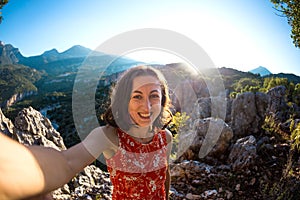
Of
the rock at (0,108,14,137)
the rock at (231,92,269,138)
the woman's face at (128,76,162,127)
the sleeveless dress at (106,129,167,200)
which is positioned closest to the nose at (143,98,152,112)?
the woman's face at (128,76,162,127)

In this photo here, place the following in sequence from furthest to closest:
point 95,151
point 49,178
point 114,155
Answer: point 114,155
point 95,151
point 49,178

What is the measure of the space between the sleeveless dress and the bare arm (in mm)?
1046

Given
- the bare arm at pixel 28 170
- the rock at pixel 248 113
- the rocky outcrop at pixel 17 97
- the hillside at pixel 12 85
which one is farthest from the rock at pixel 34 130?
the hillside at pixel 12 85

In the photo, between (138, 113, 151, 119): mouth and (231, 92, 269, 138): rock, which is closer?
(138, 113, 151, 119): mouth

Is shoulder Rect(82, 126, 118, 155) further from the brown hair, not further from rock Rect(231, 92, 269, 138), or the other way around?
rock Rect(231, 92, 269, 138)

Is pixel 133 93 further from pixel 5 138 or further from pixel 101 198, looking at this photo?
pixel 101 198

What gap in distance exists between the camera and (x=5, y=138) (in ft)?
1.63

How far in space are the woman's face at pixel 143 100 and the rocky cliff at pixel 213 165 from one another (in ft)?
10.3

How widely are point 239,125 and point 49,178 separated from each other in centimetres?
946

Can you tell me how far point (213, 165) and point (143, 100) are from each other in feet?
17.3

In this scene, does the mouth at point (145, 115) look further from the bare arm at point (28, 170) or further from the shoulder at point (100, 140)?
the bare arm at point (28, 170)

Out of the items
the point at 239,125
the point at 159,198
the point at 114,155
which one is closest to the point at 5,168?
the point at 114,155

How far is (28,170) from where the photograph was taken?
0.52 metres

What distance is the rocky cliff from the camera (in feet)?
15.5
